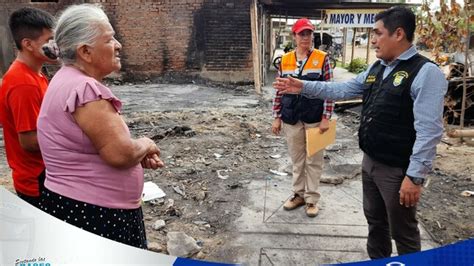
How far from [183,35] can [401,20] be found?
35.5 feet

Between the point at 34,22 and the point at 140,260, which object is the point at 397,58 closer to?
the point at 140,260

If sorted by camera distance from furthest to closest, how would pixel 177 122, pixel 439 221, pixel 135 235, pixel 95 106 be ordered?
pixel 177 122, pixel 439 221, pixel 135 235, pixel 95 106

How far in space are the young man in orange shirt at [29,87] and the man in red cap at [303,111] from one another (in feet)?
6.67

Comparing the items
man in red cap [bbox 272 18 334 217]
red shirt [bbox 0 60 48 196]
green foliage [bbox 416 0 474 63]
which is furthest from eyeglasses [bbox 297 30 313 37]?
red shirt [bbox 0 60 48 196]

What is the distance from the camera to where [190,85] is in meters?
12.3

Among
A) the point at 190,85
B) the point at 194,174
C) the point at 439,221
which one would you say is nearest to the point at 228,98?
the point at 190,85

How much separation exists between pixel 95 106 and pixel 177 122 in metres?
5.73

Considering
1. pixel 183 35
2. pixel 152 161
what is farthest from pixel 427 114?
pixel 183 35

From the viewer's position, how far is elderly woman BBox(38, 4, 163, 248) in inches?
60.0

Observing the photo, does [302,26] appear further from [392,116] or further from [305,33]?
[392,116]

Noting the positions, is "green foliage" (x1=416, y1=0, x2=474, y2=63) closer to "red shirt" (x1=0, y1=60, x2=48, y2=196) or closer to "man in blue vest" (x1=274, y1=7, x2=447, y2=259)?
"man in blue vest" (x1=274, y1=7, x2=447, y2=259)

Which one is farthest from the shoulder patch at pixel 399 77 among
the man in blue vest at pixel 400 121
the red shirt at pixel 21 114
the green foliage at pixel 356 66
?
the green foliage at pixel 356 66

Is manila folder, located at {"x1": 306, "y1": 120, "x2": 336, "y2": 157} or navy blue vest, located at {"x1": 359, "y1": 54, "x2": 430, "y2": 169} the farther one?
manila folder, located at {"x1": 306, "y1": 120, "x2": 336, "y2": 157}

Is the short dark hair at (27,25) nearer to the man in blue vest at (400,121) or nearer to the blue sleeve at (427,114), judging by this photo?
the man in blue vest at (400,121)
